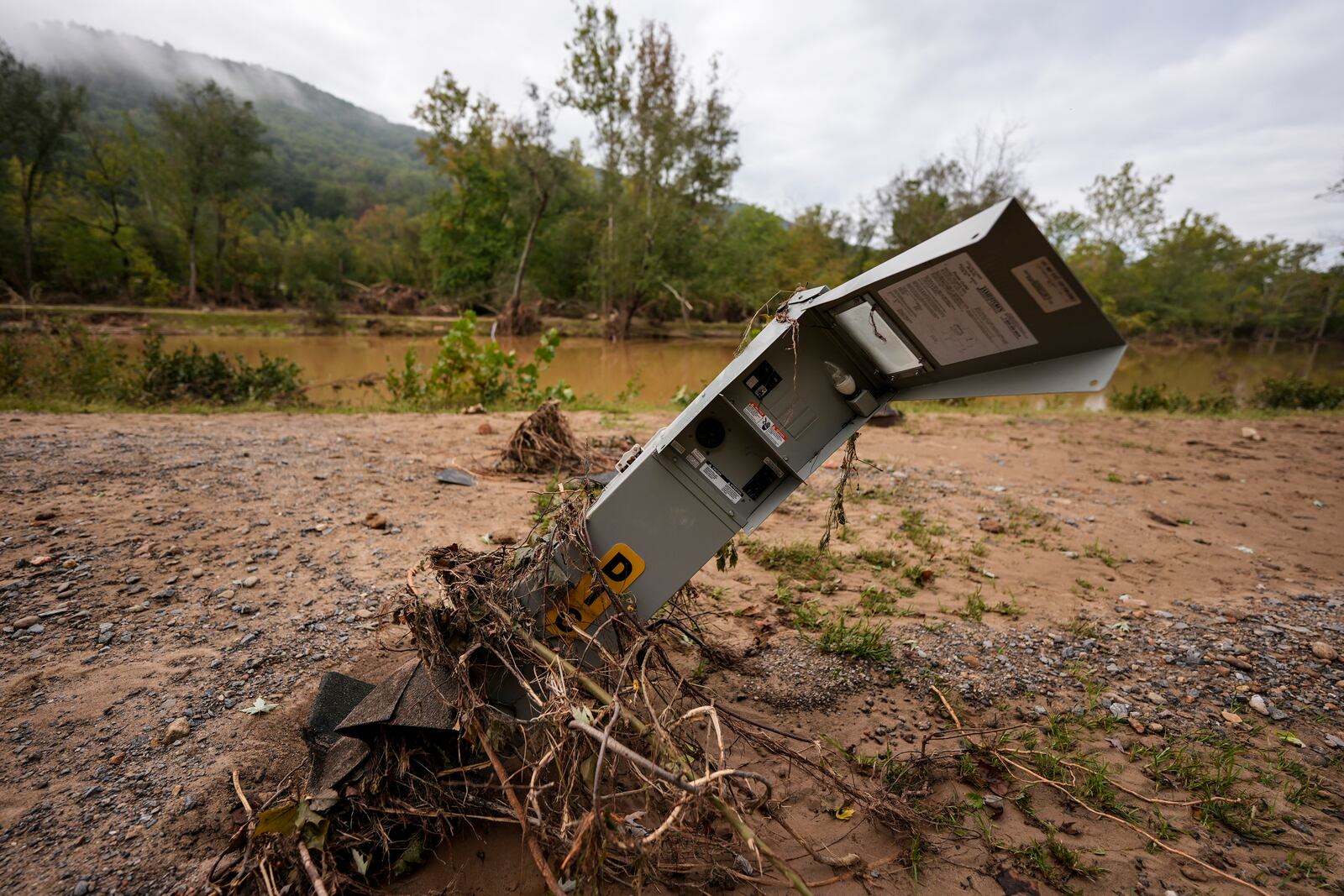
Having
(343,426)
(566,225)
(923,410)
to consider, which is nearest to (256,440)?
(343,426)

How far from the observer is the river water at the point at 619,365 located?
469 inches

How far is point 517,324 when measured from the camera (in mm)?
22219

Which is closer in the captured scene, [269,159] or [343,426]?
[343,426]

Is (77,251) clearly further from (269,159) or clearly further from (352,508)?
(352,508)

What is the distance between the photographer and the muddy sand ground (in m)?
1.81

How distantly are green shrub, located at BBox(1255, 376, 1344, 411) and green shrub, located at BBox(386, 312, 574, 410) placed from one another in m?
14.0

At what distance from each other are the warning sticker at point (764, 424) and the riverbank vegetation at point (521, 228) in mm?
14367

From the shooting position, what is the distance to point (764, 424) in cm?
186

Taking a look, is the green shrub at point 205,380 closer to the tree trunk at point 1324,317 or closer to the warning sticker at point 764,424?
the warning sticker at point 764,424

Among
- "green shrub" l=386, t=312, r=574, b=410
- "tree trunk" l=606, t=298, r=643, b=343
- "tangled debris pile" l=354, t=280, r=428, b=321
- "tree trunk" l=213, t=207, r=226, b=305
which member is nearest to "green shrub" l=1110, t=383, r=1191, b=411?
"green shrub" l=386, t=312, r=574, b=410

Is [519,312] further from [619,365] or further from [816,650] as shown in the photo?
[816,650]

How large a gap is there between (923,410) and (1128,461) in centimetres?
320

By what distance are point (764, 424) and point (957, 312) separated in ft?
2.16

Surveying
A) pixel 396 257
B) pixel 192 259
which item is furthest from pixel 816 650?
pixel 396 257
